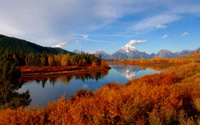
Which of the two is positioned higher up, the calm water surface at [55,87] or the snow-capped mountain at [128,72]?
the snow-capped mountain at [128,72]

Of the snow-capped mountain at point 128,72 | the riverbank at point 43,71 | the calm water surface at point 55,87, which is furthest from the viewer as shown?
the riverbank at point 43,71

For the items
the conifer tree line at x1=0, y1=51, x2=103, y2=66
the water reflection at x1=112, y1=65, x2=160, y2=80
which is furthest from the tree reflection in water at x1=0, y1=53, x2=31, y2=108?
the conifer tree line at x1=0, y1=51, x2=103, y2=66

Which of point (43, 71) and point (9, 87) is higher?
point (9, 87)

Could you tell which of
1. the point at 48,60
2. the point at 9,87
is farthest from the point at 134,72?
the point at 9,87

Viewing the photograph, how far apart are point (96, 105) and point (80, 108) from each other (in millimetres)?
762

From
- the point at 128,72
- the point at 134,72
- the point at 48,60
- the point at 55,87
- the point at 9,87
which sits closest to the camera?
the point at 9,87

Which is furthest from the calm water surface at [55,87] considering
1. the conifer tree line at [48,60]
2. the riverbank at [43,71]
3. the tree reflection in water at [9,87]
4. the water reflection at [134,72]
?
the conifer tree line at [48,60]

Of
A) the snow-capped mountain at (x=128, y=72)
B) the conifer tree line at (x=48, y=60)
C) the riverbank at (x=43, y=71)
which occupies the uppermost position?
the conifer tree line at (x=48, y=60)

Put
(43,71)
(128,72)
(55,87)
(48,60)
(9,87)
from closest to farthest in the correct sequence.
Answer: (9,87), (55,87), (43,71), (128,72), (48,60)

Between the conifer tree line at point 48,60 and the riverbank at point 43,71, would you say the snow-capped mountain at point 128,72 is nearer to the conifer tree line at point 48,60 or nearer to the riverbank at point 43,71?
the riverbank at point 43,71

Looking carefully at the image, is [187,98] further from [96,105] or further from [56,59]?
[56,59]

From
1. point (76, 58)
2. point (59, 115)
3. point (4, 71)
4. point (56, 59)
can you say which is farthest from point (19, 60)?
point (59, 115)

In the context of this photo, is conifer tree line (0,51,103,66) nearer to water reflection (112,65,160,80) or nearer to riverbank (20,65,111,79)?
riverbank (20,65,111,79)

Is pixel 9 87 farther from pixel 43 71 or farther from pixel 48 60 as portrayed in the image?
pixel 48 60
